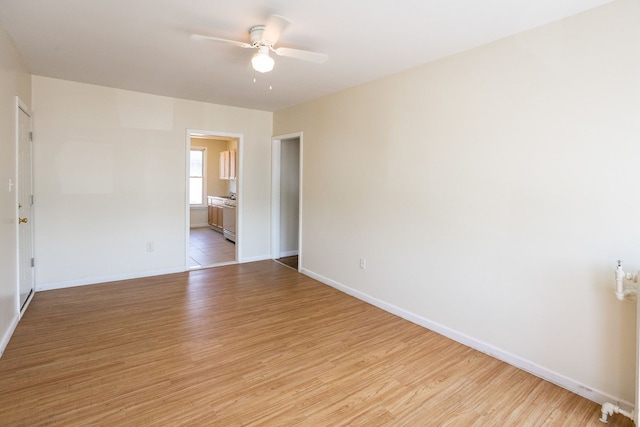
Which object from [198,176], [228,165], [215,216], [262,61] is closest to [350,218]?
[262,61]

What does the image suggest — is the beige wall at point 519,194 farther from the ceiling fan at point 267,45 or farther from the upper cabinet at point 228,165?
the upper cabinet at point 228,165

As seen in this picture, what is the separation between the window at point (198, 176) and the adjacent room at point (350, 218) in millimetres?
4569

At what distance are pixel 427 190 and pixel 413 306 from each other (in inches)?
46.0

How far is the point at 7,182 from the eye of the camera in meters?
2.75

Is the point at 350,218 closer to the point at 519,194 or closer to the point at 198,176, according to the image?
the point at 519,194

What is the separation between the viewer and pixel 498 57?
2.60 metres

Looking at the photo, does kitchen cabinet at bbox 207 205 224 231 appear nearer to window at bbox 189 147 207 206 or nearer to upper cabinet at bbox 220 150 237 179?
window at bbox 189 147 207 206

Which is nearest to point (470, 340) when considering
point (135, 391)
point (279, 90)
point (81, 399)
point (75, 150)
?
point (135, 391)

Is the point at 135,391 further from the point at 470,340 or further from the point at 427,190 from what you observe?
the point at 427,190

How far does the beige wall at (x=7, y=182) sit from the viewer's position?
2584mm

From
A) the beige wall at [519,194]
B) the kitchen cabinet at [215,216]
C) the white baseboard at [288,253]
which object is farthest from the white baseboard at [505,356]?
the kitchen cabinet at [215,216]

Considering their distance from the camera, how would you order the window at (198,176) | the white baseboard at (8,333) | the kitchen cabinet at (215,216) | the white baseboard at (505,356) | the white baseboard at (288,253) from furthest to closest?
the window at (198,176), the kitchen cabinet at (215,216), the white baseboard at (288,253), the white baseboard at (8,333), the white baseboard at (505,356)

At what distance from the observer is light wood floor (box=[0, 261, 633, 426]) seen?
78.3 inches

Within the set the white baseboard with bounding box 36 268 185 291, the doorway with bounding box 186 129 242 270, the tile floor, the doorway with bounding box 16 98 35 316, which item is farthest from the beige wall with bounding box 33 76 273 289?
the doorway with bounding box 186 129 242 270
